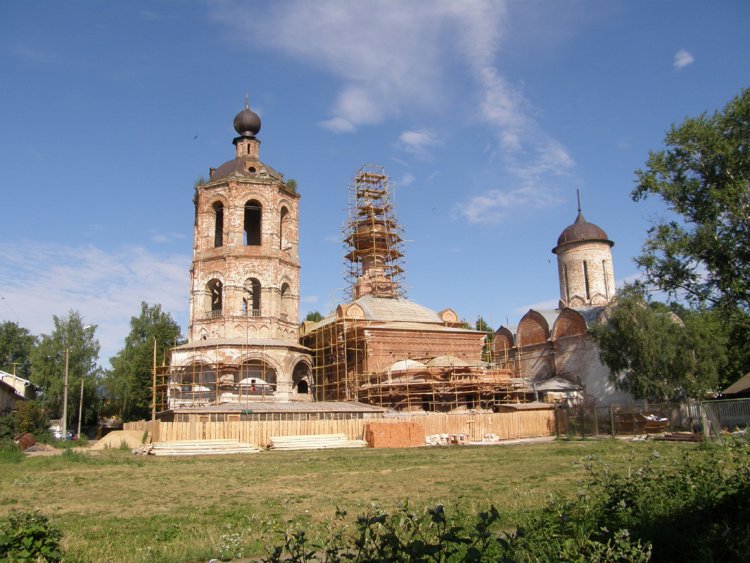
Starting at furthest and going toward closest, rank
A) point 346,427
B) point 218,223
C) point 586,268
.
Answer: point 586,268 → point 218,223 → point 346,427

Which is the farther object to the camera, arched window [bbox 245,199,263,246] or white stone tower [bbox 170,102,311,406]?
arched window [bbox 245,199,263,246]

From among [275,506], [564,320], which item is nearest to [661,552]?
[275,506]

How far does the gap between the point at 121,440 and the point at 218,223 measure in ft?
47.1

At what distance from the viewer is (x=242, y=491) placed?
10.7 meters

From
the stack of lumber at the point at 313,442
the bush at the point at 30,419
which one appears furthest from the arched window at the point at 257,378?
the bush at the point at 30,419

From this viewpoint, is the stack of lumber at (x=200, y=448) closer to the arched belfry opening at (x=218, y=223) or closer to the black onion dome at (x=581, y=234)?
the arched belfry opening at (x=218, y=223)

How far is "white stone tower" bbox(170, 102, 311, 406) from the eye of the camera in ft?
96.8

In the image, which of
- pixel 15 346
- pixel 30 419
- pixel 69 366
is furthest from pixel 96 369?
pixel 15 346

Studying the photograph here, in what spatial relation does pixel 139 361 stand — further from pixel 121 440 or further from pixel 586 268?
pixel 586 268

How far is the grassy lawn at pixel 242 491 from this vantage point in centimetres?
668

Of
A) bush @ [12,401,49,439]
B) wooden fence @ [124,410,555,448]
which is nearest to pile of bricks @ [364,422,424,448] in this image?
wooden fence @ [124,410,555,448]

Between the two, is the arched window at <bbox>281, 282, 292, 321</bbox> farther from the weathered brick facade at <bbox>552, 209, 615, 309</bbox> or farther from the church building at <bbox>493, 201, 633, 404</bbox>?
the weathered brick facade at <bbox>552, 209, 615, 309</bbox>

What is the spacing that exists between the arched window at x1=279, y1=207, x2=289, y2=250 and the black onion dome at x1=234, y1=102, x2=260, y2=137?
485cm

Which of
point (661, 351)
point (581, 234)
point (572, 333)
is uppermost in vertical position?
point (581, 234)
